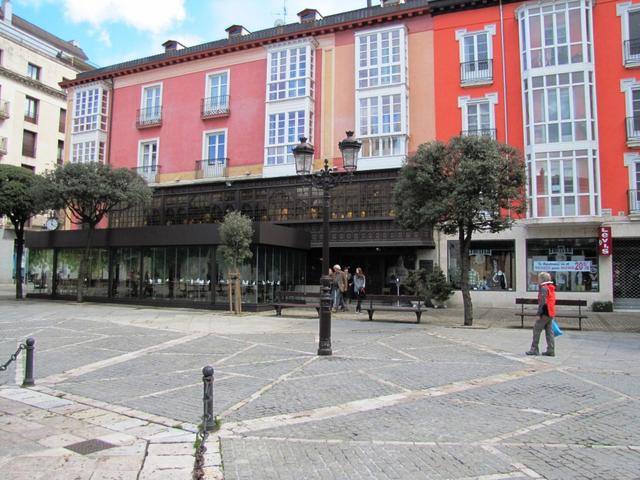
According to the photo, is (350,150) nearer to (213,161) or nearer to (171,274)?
(171,274)

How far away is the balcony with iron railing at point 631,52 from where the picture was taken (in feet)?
69.4

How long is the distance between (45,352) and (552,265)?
63.3 ft

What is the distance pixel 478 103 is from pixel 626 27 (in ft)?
21.5

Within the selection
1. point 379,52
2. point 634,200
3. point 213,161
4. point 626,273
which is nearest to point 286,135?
→ point 213,161

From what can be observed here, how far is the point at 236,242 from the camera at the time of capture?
18.4 meters

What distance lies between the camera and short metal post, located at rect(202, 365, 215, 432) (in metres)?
5.26

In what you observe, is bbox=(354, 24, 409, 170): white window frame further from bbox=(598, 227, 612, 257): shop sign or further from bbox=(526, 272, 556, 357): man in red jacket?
bbox=(526, 272, 556, 357): man in red jacket

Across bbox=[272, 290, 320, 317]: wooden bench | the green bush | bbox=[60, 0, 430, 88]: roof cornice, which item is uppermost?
bbox=[60, 0, 430, 88]: roof cornice

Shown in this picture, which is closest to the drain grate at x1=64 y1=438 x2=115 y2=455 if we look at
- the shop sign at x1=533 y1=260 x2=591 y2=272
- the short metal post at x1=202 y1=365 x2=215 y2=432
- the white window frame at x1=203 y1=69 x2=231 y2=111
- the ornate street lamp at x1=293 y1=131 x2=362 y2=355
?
the short metal post at x1=202 y1=365 x2=215 y2=432

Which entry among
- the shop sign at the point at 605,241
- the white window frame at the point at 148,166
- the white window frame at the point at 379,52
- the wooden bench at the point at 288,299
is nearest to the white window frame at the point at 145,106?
the white window frame at the point at 148,166

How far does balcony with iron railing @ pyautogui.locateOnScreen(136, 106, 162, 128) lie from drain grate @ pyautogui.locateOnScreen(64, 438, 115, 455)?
26.9 m

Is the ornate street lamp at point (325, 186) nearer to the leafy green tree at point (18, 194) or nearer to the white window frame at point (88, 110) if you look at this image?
the leafy green tree at point (18, 194)

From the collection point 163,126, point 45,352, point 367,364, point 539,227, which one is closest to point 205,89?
point 163,126

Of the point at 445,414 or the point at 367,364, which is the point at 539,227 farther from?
the point at 445,414
